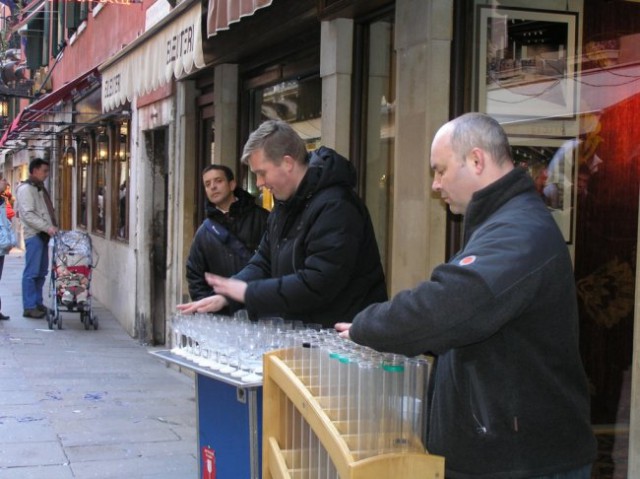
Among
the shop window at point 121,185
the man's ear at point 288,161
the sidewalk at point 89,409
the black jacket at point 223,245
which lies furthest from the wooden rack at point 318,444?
the shop window at point 121,185

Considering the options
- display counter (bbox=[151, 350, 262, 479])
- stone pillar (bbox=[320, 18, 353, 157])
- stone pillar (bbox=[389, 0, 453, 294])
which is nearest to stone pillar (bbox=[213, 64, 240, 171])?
stone pillar (bbox=[320, 18, 353, 157])

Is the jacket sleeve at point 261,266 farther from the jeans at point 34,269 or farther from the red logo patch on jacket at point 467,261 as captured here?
the jeans at point 34,269

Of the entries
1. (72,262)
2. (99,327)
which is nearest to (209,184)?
(72,262)

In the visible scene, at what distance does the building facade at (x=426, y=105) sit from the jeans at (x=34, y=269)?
304 centimetres

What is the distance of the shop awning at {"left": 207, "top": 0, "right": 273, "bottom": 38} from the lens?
5.87 meters

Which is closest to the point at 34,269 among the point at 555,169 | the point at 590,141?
the point at 555,169

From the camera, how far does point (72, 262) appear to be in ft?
39.1

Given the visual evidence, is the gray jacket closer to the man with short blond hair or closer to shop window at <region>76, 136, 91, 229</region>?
the man with short blond hair

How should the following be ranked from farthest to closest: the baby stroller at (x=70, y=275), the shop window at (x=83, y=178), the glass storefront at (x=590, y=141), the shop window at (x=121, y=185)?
the shop window at (x=83, y=178) → the shop window at (x=121, y=185) → the baby stroller at (x=70, y=275) → the glass storefront at (x=590, y=141)

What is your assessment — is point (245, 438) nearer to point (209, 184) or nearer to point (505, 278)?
point (505, 278)

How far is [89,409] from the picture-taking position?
758 cm

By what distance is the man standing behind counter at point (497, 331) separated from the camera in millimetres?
2234

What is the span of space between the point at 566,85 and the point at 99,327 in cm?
963

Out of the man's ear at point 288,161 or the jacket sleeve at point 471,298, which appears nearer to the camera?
the jacket sleeve at point 471,298
